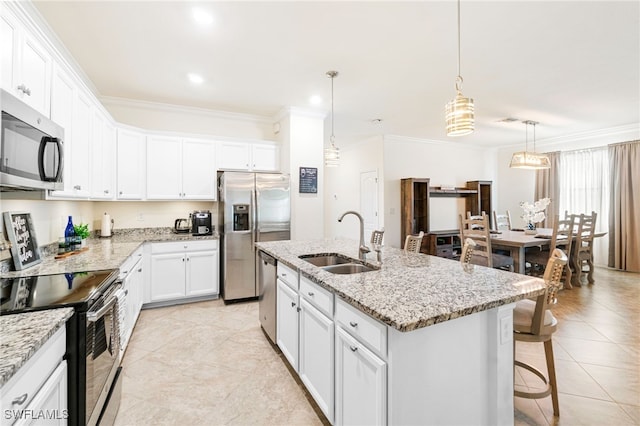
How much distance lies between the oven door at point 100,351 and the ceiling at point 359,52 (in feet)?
6.88

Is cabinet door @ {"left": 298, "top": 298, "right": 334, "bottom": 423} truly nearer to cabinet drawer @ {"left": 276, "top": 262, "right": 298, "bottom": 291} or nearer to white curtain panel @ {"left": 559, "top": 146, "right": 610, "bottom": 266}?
cabinet drawer @ {"left": 276, "top": 262, "right": 298, "bottom": 291}

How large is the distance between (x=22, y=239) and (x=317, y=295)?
208cm

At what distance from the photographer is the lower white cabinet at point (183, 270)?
362 centimetres

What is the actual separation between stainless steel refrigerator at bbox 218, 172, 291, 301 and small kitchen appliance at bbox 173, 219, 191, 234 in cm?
53

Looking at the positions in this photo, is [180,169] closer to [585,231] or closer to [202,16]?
[202,16]

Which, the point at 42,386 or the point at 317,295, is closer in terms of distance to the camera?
the point at 42,386

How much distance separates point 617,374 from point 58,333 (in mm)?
3584

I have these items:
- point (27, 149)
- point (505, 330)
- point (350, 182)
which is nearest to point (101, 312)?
point (27, 149)

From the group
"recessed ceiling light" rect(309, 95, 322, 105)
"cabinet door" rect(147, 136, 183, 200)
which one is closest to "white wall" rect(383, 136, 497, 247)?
"recessed ceiling light" rect(309, 95, 322, 105)

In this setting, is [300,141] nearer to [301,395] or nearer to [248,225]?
[248,225]

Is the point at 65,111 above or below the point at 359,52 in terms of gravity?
below

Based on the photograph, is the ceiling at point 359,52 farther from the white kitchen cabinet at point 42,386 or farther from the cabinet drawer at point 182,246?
the white kitchen cabinet at point 42,386

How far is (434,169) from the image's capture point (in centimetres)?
688

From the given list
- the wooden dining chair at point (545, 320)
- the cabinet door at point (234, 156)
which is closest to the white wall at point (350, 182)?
the cabinet door at point (234, 156)
